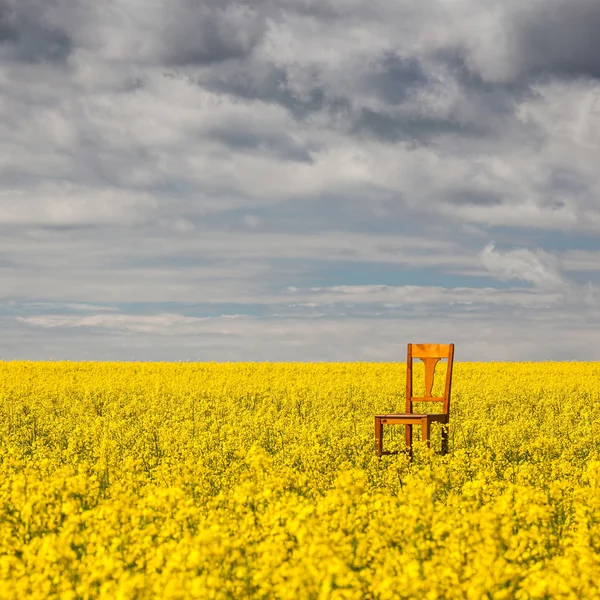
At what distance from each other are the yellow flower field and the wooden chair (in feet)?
1.16

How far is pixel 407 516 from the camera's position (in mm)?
4922

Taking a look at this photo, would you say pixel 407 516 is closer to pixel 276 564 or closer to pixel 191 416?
pixel 276 564

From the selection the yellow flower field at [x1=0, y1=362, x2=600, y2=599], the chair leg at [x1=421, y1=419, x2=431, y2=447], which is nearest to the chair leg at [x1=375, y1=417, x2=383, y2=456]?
the yellow flower field at [x1=0, y1=362, x2=600, y2=599]

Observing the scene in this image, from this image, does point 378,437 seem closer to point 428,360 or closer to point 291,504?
point 428,360

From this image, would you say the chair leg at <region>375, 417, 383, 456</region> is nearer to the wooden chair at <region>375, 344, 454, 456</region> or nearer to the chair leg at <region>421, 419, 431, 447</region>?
the wooden chair at <region>375, 344, 454, 456</region>

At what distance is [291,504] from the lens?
5.14 meters

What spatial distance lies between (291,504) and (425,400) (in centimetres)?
565

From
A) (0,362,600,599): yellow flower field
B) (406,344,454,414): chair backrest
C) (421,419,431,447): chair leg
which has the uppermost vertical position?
(406,344,454,414): chair backrest

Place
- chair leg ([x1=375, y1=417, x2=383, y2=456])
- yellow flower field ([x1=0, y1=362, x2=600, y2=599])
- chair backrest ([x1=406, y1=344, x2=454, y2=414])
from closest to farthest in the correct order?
yellow flower field ([x1=0, y1=362, x2=600, y2=599]) → chair leg ([x1=375, y1=417, x2=383, y2=456]) → chair backrest ([x1=406, y1=344, x2=454, y2=414])

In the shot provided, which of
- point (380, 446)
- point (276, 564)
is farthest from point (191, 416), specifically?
point (276, 564)

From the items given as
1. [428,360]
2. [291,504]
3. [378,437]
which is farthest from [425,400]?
[291,504]

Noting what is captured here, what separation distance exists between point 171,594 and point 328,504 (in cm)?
178

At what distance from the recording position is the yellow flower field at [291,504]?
12.9 ft

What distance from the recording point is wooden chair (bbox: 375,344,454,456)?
9.92 metres
